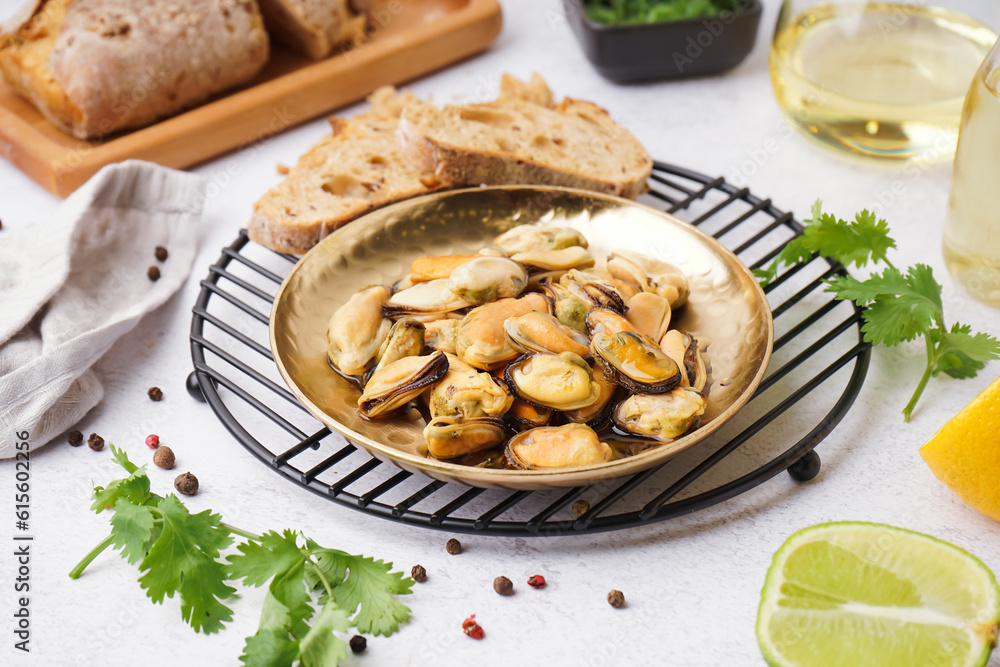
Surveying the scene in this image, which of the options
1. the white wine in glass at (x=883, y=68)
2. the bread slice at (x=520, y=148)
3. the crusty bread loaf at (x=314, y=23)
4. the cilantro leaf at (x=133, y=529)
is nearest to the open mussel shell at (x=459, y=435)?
the cilantro leaf at (x=133, y=529)

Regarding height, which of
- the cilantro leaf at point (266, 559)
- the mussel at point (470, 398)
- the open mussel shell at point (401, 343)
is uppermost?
the mussel at point (470, 398)

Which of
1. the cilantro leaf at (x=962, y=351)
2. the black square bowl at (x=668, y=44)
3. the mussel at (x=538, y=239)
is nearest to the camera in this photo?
the cilantro leaf at (x=962, y=351)

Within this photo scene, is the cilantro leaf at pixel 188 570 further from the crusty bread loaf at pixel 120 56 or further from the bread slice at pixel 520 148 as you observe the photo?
the crusty bread loaf at pixel 120 56

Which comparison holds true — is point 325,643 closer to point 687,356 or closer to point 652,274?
point 687,356

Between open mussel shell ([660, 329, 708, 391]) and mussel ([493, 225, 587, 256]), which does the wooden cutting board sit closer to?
mussel ([493, 225, 587, 256])

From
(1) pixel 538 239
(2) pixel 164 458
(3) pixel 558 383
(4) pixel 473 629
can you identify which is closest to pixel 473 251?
(1) pixel 538 239

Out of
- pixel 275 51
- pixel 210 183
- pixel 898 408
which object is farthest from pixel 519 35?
pixel 898 408

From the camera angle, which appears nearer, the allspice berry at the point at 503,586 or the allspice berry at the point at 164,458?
the allspice berry at the point at 503,586
